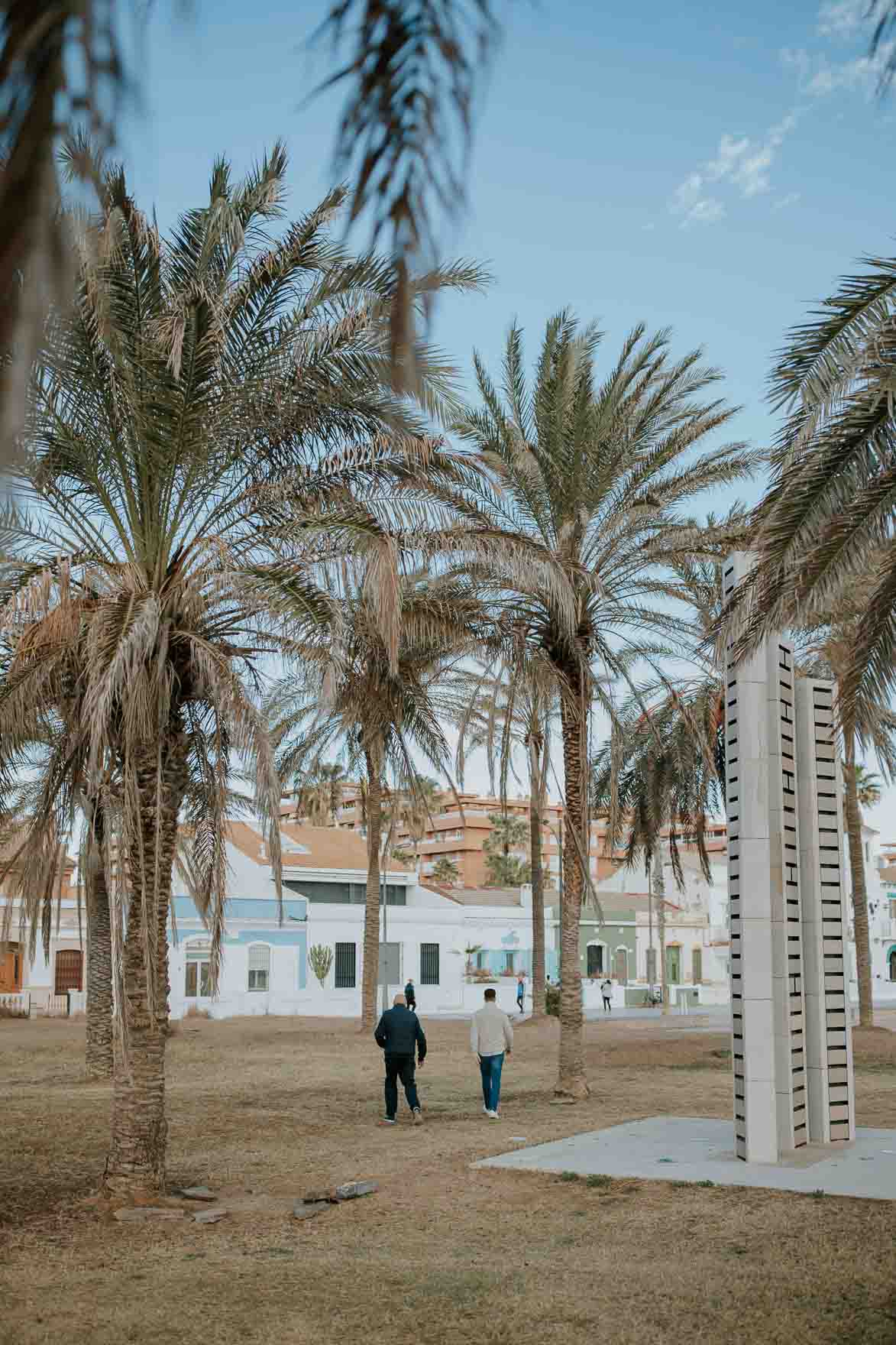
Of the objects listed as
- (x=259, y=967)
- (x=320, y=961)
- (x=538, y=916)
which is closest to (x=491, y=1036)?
(x=538, y=916)

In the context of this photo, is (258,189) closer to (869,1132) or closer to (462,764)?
(462,764)

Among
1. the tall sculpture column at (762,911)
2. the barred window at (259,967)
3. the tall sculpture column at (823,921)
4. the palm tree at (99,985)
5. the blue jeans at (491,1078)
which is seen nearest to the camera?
the tall sculpture column at (762,911)

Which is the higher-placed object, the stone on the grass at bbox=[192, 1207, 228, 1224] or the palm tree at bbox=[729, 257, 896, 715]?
the palm tree at bbox=[729, 257, 896, 715]

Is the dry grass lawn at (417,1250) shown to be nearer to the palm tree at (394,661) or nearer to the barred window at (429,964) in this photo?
the palm tree at (394,661)

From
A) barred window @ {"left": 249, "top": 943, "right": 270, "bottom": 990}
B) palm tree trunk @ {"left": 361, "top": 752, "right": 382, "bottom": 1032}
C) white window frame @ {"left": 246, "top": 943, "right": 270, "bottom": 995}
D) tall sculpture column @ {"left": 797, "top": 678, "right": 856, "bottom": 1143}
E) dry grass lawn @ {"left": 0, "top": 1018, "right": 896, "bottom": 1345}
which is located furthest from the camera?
barred window @ {"left": 249, "top": 943, "right": 270, "bottom": 990}

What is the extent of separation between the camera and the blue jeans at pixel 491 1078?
656 inches

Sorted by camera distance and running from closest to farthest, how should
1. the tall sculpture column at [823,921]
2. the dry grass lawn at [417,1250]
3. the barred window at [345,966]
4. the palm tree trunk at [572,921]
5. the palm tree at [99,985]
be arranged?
1. the dry grass lawn at [417,1250]
2. the tall sculpture column at [823,921]
3. the palm tree trunk at [572,921]
4. the palm tree at [99,985]
5. the barred window at [345,966]

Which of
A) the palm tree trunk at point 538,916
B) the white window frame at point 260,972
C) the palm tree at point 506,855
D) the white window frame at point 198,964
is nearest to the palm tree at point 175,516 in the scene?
the palm tree trunk at point 538,916

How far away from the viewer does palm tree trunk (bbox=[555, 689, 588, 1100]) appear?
1853 centimetres

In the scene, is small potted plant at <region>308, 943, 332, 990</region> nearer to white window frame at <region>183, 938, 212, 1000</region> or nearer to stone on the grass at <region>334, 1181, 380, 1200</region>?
white window frame at <region>183, 938, 212, 1000</region>

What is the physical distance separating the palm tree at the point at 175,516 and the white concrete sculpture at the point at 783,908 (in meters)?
4.31

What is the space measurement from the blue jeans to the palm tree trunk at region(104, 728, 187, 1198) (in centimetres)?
627

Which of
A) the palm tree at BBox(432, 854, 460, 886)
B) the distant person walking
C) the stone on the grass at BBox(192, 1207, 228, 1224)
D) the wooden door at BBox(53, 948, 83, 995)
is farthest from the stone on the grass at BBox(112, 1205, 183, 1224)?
the palm tree at BBox(432, 854, 460, 886)

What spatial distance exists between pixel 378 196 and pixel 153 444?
31.5 ft
